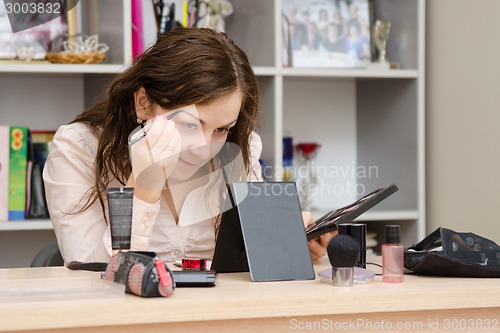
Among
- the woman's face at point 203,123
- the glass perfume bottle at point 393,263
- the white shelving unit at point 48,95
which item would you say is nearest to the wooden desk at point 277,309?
the glass perfume bottle at point 393,263

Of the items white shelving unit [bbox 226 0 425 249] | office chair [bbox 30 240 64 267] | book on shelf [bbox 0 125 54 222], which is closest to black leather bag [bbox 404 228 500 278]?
office chair [bbox 30 240 64 267]

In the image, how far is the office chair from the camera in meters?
1.72

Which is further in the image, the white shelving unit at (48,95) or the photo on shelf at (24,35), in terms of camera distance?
the white shelving unit at (48,95)

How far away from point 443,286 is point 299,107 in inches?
73.5

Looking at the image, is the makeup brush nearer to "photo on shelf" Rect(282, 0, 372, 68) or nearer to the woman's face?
the woman's face

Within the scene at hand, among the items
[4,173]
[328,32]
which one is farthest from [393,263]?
[328,32]

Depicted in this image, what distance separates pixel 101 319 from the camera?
3.10 ft

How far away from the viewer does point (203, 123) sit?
5.09 ft

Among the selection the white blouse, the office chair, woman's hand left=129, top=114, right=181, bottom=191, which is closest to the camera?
woman's hand left=129, top=114, right=181, bottom=191

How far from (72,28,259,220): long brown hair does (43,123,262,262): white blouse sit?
35 millimetres

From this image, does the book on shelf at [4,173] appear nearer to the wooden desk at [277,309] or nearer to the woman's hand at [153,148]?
the woman's hand at [153,148]

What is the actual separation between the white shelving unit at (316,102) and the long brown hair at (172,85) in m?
0.71

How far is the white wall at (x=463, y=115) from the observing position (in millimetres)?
2352

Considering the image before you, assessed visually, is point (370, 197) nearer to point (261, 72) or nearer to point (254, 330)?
point (254, 330)
